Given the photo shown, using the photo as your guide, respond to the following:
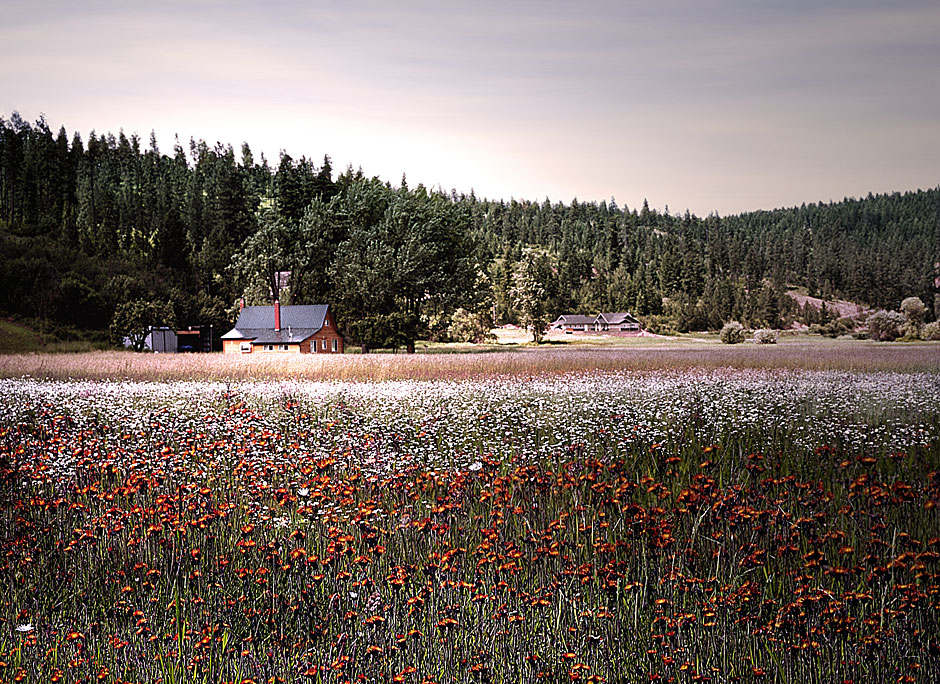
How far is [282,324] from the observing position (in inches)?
439

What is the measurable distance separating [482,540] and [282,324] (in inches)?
324

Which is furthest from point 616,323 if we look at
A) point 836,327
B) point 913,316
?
point 913,316

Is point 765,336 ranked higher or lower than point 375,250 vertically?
lower

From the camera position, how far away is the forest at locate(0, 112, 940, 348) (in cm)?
720

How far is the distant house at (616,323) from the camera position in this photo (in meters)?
10.4

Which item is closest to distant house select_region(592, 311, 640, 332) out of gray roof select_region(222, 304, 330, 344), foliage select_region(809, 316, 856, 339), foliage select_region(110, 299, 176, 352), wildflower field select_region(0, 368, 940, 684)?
foliage select_region(809, 316, 856, 339)

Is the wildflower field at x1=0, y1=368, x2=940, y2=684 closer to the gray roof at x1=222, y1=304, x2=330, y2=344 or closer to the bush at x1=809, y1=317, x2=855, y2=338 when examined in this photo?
the bush at x1=809, y1=317, x2=855, y2=338

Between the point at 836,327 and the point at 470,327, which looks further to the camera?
the point at 470,327

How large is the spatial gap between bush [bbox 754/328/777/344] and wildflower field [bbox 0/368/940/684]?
5.72 feet

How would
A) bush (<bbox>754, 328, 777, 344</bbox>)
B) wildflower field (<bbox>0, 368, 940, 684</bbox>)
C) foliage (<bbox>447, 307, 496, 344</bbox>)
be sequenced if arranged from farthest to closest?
foliage (<bbox>447, 307, 496, 344</bbox>) → bush (<bbox>754, 328, 777, 344</bbox>) → wildflower field (<bbox>0, 368, 940, 684</bbox>)

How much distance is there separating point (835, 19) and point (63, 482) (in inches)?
262

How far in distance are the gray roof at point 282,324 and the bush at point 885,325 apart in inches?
301

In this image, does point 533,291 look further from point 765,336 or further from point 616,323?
point 765,336

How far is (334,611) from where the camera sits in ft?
9.04
